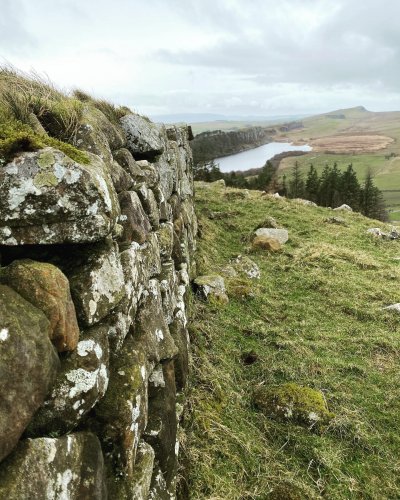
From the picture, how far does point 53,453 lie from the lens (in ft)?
10.8

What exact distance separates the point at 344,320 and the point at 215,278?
16.0 ft

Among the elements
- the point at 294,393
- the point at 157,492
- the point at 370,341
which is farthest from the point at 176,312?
the point at 370,341

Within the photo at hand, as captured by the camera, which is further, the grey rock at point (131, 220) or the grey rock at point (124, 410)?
the grey rock at point (131, 220)

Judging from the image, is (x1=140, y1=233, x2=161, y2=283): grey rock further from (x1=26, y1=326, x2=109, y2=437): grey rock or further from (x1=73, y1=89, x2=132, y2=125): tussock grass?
(x1=73, y1=89, x2=132, y2=125): tussock grass

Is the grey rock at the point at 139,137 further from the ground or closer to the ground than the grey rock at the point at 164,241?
further from the ground

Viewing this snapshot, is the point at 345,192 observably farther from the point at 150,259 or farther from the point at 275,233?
the point at 150,259

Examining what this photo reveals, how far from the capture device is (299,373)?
10.3 m

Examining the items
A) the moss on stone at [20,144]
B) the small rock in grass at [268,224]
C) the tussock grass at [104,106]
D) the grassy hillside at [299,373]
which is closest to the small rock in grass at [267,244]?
the grassy hillside at [299,373]

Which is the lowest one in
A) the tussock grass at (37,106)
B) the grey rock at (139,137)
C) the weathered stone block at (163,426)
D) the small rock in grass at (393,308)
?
the small rock in grass at (393,308)

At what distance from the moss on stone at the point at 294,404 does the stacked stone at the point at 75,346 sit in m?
3.33

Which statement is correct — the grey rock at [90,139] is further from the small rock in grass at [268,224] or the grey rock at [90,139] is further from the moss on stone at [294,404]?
the small rock in grass at [268,224]

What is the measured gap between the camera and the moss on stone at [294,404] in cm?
859

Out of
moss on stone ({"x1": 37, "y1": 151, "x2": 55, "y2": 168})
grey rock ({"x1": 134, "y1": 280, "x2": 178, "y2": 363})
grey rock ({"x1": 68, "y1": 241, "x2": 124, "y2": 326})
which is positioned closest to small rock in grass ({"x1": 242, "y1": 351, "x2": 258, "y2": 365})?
grey rock ({"x1": 134, "y1": 280, "x2": 178, "y2": 363})

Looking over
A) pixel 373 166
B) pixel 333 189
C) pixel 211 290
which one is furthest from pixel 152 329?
pixel 373 166
